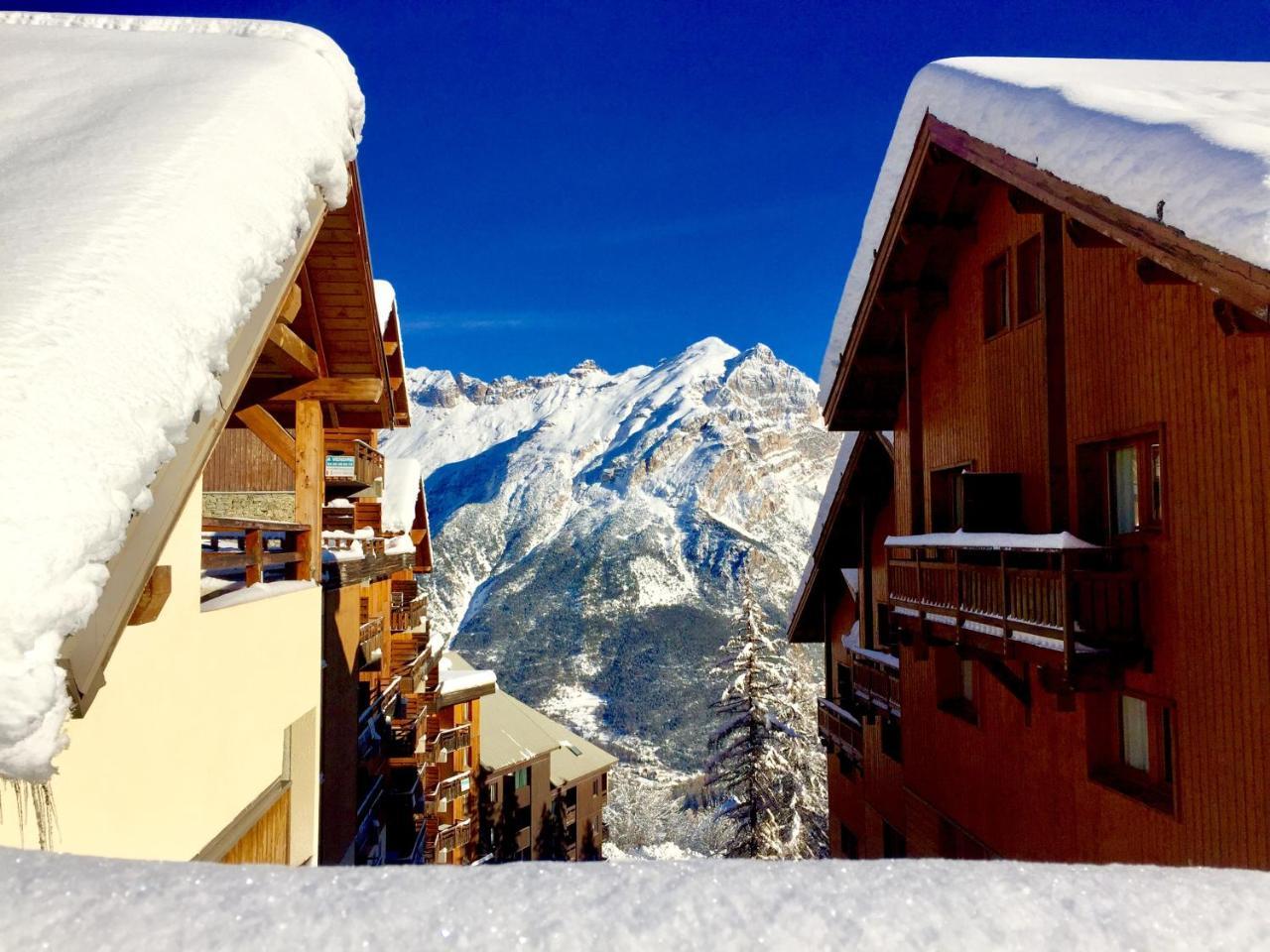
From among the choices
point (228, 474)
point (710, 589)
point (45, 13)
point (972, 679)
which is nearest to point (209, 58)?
point (45, 13)

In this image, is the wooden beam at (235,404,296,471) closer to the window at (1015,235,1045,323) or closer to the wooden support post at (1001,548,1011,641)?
the wooden support post at (1001,548,1011,641)

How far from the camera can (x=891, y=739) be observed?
43.2 feet

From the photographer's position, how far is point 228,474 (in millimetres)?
14320

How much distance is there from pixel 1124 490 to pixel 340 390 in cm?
748

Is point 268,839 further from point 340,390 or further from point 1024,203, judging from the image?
point 1024,203

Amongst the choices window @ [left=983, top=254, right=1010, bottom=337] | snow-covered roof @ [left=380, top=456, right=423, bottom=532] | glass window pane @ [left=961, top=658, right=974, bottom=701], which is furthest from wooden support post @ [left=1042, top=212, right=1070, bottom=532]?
snow-covered roof @ [left=380, top=456, right=423, bottom=532]

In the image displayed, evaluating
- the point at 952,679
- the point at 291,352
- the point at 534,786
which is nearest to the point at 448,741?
the point at 534,786

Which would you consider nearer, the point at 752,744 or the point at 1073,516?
the point at 1073,516

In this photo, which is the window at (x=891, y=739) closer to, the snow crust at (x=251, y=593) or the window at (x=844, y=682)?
the window at (x=844, y=682)

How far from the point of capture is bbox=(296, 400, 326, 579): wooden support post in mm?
6891

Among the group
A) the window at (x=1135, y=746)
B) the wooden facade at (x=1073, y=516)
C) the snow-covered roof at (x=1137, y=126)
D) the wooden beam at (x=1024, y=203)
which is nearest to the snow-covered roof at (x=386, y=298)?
the wooden facade at (x=1073, y=516)

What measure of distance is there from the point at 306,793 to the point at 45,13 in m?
6.35

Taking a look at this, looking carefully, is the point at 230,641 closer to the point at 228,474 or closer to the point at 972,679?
the point at 972,679

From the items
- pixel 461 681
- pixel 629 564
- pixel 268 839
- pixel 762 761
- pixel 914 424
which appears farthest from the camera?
pixel 629 564
